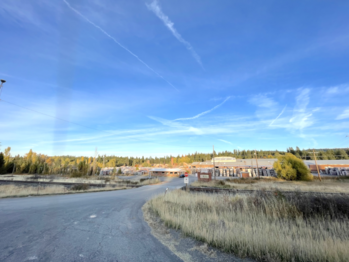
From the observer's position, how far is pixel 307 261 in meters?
3.47

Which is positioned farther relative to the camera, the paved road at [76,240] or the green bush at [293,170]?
the green bush at [293,170]

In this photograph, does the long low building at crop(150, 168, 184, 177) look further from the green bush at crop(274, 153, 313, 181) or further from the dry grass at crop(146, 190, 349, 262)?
the dry grass at crop(146, 190, 349, 262)

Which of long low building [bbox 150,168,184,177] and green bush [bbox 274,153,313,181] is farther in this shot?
long low building [bbox 150,168,184,177]

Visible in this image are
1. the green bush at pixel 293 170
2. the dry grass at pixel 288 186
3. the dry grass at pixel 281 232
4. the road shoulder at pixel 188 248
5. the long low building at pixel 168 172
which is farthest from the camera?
the long low building at pixel 168 172

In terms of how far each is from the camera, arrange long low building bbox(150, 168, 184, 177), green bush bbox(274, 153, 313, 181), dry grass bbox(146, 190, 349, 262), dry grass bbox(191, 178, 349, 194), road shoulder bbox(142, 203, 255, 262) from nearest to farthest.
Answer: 1. dry grass bbox(146, 190, 349, 262)
2. road shoulder bbox(142, 203, 255, 262)
3. dry grass bbox(191, 178, 349, 194)
4. green bush bbox(274, 153, 313, 181)
5. long low building bbox(150, 168, 184, 177)

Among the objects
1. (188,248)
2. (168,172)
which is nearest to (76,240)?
(188,248)

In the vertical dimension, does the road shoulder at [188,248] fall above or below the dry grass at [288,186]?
above

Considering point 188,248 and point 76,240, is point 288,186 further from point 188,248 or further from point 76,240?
point 76,240

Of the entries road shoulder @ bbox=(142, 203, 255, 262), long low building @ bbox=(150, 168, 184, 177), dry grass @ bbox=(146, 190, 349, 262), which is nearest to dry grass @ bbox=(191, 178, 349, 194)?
dry grass @ bbox=(146, 190, 349, 262)

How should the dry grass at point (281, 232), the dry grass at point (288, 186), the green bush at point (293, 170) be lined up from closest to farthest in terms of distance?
1. the dry grass at point (281, 232)
2. the dry grass at point (288, 186)
3. the green bush at point (293, 170)

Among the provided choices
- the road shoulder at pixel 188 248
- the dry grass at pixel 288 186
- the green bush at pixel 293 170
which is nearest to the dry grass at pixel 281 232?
the road shoulder at pixel 188 248

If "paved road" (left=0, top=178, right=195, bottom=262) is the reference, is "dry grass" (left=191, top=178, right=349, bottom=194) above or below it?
below

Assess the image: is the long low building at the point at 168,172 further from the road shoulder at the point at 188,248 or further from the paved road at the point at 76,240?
the road shoulder at the point at 188,248

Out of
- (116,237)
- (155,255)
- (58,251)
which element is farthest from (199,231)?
(58,251)
